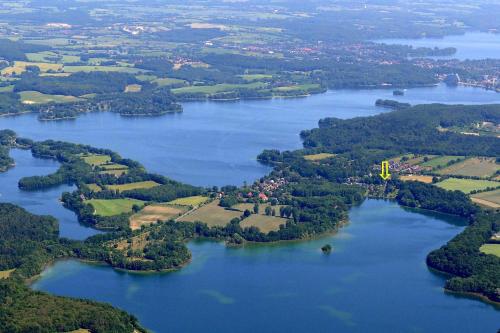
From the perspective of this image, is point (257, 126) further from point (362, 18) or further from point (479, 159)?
point (362, 18)

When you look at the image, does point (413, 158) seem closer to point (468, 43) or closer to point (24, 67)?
point (24, 67)

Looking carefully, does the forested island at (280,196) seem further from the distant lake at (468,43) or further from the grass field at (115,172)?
the distant lake at (468,43)

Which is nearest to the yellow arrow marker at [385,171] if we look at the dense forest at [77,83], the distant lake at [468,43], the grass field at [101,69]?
the dense forest at [77,83]

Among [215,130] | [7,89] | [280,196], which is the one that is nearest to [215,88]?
[7,89]

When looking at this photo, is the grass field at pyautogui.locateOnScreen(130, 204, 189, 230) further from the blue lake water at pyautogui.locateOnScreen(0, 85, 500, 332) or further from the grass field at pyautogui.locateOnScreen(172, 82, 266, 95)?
the grass field at pyautogui.locateOnScreen(172, 82, 266, 95)

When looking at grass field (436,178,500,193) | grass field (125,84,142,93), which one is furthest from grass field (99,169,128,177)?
grass field (125,84,142,93)
